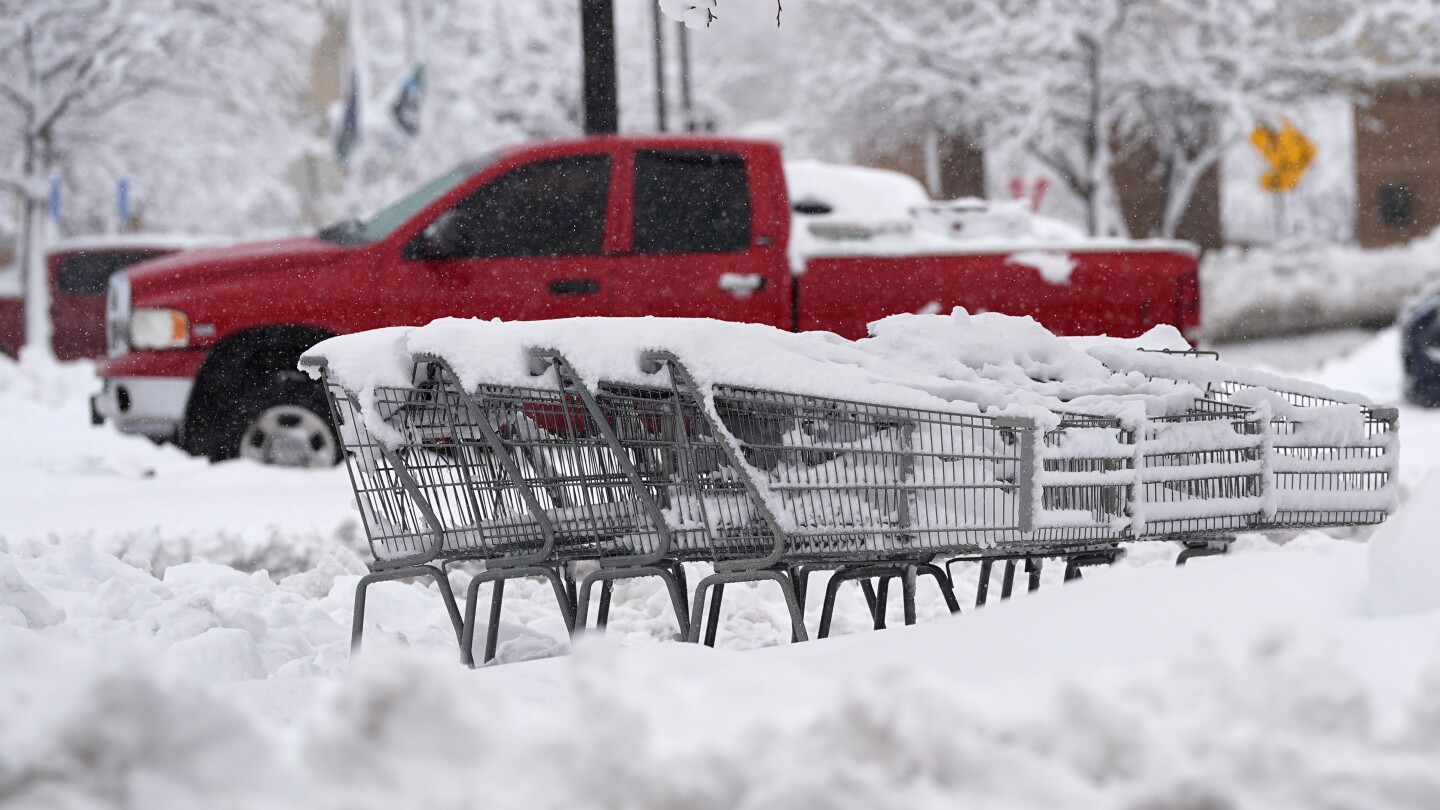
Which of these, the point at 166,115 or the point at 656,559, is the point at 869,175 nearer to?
the point at 656,559

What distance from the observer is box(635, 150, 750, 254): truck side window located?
25.5 ft

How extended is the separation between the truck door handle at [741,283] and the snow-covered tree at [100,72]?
1689 cm

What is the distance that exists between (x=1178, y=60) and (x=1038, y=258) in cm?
1949

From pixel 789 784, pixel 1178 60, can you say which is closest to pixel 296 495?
pixel 789 784

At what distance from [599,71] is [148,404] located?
3038 millimetres

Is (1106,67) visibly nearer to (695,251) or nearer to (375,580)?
(695,251)

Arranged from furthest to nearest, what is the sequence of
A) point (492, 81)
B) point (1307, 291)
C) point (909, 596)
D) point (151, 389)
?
point (492, 81)
point (1307, 291)
point (151, 389)
point (909, 596)

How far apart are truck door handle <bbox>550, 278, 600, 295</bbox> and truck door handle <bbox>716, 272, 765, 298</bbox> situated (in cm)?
57

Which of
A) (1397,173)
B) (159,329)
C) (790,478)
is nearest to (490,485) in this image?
(790,478)

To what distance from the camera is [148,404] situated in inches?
316

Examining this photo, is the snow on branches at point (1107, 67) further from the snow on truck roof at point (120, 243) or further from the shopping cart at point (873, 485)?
the shopping cart at point (873, 485)

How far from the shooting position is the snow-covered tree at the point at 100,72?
23375 millimetres

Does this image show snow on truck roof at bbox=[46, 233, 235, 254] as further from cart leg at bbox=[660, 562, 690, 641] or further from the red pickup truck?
cart leg at bbox=[660, 562, 690, 641]

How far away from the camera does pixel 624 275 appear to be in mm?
7672
